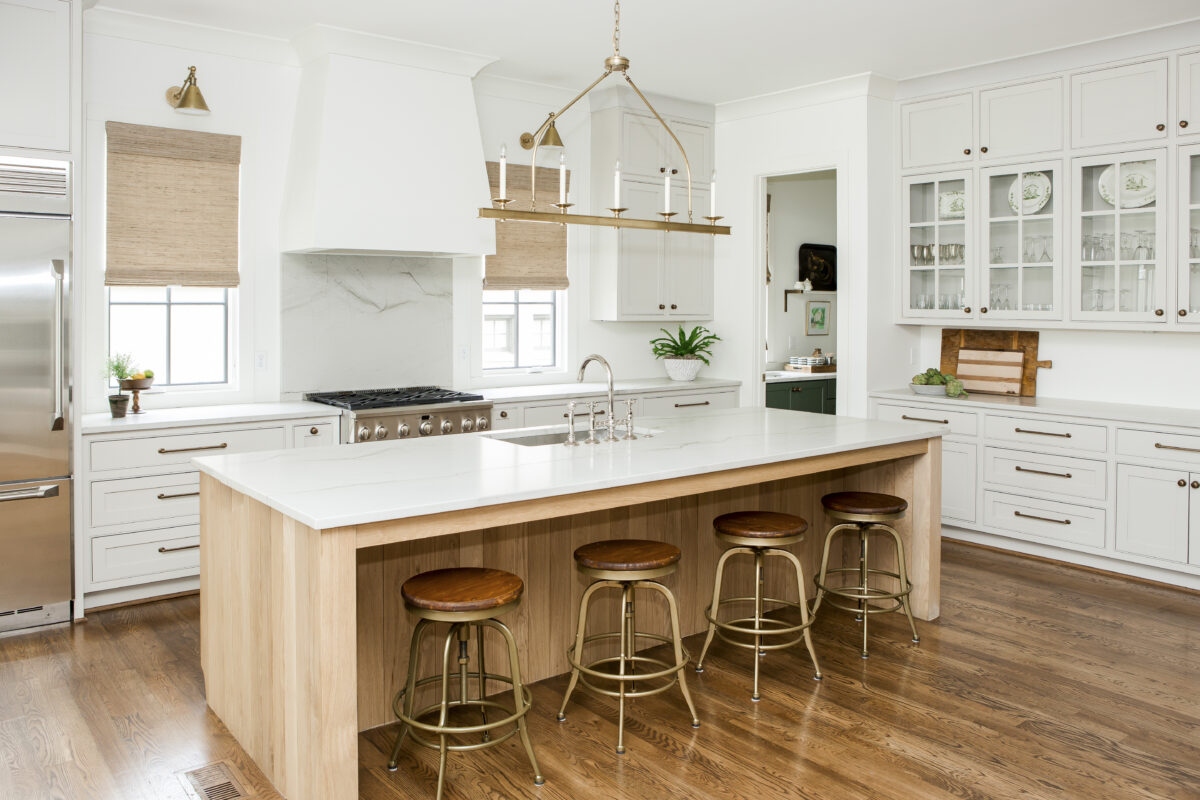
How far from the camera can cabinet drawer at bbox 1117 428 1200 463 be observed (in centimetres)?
454

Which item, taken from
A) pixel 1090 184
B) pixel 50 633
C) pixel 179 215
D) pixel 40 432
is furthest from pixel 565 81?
pixel 50 633

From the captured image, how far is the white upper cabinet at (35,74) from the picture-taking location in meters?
3.88

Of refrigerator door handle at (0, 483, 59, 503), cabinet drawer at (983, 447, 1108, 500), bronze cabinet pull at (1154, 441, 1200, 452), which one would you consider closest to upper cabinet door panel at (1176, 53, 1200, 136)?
bronze cabinet pull at (1154, 441, 1200, 452)

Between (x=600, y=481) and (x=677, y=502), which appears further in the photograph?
(x=677, y=502)

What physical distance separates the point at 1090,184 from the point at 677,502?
316cm

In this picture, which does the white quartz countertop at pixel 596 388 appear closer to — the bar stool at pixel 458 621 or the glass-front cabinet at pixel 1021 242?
the glass-front cabinet at pixel 1021 242

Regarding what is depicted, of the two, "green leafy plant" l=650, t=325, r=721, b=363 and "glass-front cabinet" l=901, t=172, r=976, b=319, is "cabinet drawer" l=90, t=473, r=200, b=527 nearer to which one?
"green leafy plant" l=650, t=325, r=721, b=363

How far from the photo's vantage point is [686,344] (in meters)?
6.56

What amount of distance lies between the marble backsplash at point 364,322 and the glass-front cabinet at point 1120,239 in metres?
3.61

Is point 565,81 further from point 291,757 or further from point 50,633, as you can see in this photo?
point 291,757

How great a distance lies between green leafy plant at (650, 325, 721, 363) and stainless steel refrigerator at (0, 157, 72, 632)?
380 cm

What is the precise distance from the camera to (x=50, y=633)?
399 cm

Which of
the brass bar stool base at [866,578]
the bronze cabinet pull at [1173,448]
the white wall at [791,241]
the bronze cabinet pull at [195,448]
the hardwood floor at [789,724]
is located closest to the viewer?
the hardwood floor at [789,724]

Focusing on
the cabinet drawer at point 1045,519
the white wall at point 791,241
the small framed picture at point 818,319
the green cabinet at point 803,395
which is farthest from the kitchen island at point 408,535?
the small framed picture at point 818,319
